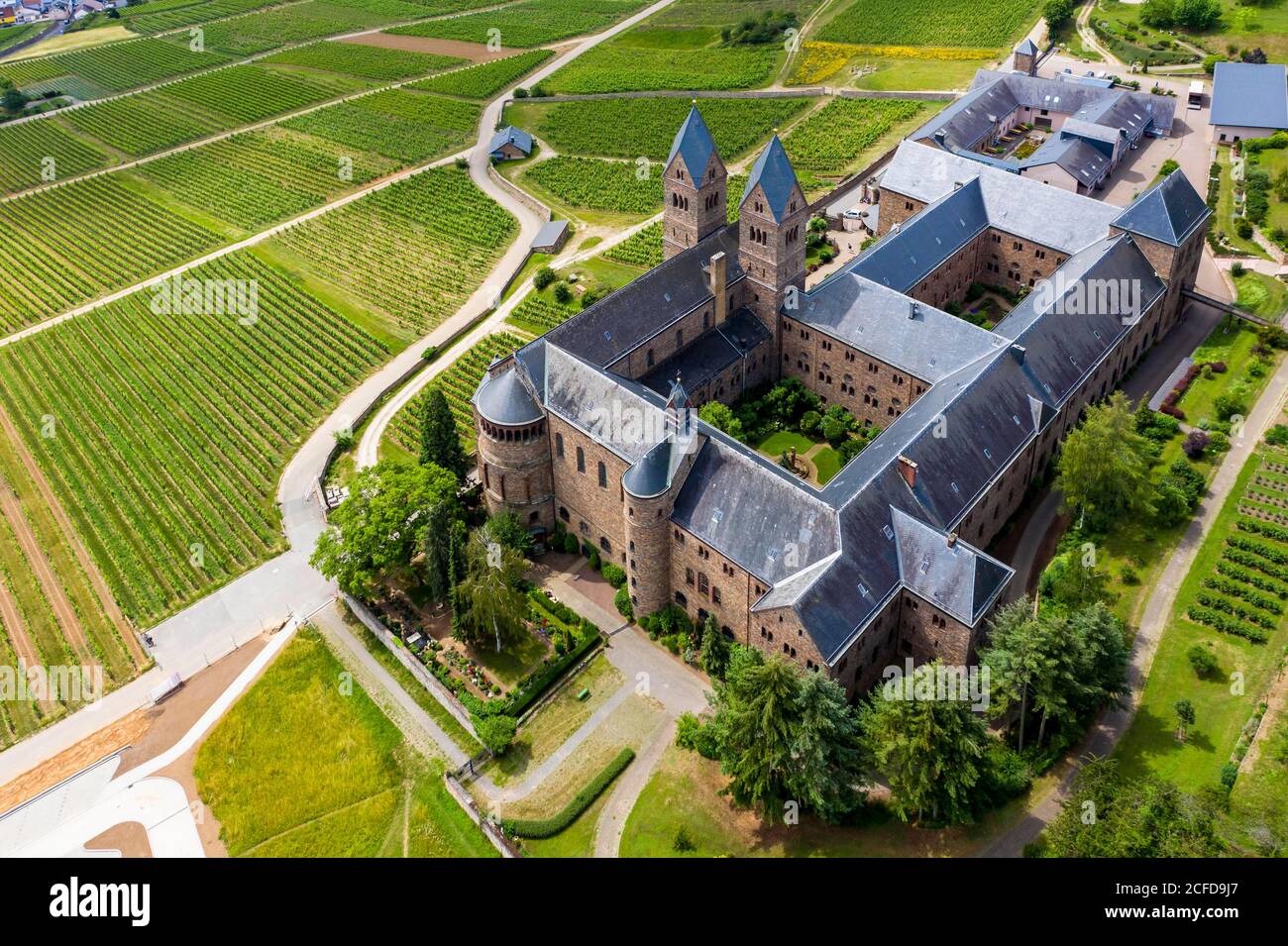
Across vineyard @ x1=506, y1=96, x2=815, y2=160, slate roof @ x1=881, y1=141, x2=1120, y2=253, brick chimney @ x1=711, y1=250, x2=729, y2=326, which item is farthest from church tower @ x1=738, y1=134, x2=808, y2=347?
vineyard @ x1=506, y1=96, x2=815, y2=160

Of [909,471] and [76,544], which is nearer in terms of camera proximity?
[909,471]

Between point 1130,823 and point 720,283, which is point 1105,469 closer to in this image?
point 1130,823

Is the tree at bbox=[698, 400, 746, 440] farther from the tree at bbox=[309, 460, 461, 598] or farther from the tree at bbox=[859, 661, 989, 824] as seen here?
the tree at bbox=[859, 661, 989, 824]

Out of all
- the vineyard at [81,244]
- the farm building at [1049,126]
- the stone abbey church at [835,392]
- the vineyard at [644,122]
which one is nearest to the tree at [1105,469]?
the stone abbey church at [835,392]

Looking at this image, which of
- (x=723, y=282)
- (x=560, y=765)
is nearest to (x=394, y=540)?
(x=560, y=765)

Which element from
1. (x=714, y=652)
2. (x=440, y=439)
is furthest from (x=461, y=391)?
(x=714, y=652)
